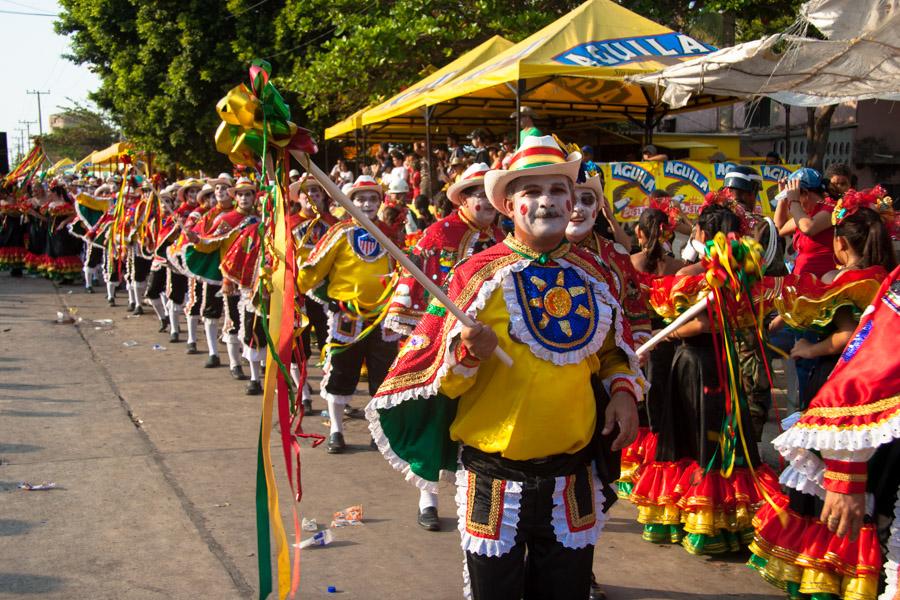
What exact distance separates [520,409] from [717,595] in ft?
7.27

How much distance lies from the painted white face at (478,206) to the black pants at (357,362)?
186cm

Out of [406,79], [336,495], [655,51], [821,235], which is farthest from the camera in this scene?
[406,79]

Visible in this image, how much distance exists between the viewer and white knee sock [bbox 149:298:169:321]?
46.8 ft

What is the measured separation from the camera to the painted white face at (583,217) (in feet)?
17.5

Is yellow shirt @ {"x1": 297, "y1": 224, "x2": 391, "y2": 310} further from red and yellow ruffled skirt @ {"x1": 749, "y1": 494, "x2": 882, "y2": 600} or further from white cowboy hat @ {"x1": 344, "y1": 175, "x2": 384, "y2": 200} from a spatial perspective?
red and yellow ruffled skirt @ {"x1": 749, "y1": 494, "x2": 882, "y2": 600}

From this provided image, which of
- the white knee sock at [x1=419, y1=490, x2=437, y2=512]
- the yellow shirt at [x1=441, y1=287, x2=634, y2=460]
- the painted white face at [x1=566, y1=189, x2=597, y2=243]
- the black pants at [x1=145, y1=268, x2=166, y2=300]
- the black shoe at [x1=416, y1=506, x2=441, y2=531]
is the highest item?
the painted white face at [x1=566, y1=189, x2=597, y2=243]

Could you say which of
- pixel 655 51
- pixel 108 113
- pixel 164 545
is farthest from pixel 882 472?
pixel 108 113

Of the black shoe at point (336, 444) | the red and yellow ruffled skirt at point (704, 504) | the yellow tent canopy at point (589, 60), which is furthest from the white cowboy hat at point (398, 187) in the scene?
the red and yellow ruffled skirt at point (704, 504)

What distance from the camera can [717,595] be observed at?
4.93 m

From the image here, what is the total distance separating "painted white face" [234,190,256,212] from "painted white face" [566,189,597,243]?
5845 mm

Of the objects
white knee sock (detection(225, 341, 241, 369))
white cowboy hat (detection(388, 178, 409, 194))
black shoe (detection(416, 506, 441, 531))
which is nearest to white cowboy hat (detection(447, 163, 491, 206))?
black shoe (detection(416, 506, 441, 531))

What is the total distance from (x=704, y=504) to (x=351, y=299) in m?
3.47

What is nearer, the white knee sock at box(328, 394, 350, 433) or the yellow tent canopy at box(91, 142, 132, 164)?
the white knee sock at box(328, 394, 350, 433)

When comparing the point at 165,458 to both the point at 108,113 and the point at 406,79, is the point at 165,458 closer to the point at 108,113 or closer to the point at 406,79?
the point at 406,79
